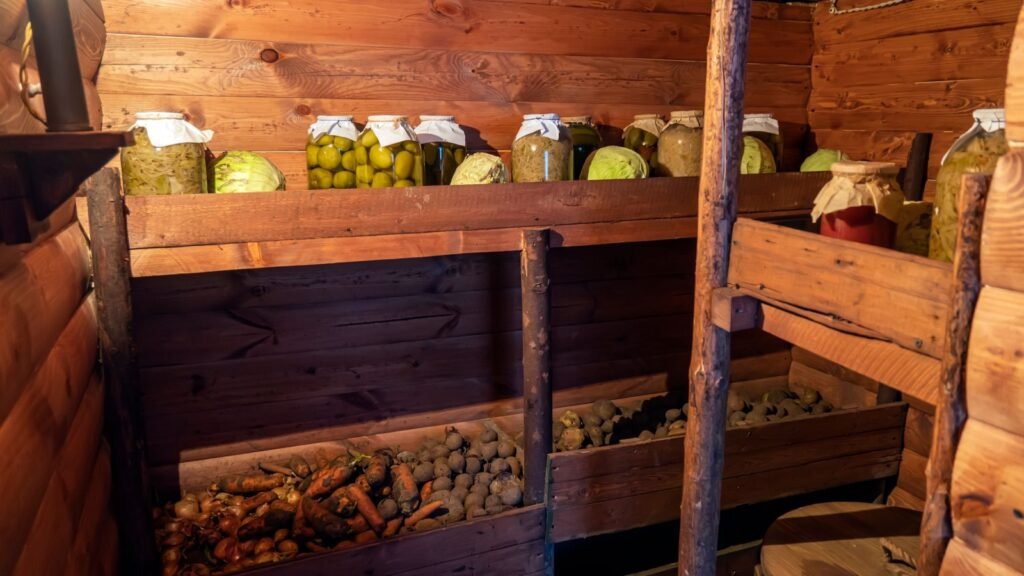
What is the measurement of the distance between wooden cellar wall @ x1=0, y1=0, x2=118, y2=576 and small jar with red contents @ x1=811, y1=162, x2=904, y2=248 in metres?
1.50

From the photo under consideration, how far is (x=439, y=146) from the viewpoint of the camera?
231 centimetres

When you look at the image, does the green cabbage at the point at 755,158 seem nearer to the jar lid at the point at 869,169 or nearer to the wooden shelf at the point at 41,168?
the jar lid at the point at 869,169

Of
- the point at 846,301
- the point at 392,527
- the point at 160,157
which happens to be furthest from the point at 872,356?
the point at 160,157

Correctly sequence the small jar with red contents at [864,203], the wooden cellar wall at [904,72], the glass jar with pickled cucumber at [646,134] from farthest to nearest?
the glass jar with pickled cucumber at [646,134] → the wooden cellar wall at [904,72] → the small jar with red contents at [864,203]

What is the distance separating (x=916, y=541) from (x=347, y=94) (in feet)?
7.65

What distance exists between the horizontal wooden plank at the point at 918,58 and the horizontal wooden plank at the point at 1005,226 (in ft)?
5.83

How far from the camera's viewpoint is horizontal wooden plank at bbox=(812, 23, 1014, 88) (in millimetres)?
2447

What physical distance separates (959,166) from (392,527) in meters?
1.93

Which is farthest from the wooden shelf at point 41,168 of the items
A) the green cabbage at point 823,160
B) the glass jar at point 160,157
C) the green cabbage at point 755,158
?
the green cabbage at point 823,160

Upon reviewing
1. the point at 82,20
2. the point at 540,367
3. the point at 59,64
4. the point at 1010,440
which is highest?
the point at 82,20

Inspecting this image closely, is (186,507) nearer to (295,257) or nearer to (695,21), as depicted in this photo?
(295,257)

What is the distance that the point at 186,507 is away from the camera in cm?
239

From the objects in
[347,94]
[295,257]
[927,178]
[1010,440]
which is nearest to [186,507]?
[295,257]

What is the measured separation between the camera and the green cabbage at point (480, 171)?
216 cm
